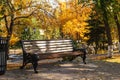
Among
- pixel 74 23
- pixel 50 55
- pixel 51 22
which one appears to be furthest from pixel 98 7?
pixel 74 23

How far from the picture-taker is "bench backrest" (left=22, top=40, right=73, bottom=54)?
41.0 ft

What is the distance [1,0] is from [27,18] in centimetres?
1155

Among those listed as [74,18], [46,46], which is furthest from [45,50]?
[74,18]

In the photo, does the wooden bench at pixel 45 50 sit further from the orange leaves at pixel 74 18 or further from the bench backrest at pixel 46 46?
the orange leaves at pixel 74 18

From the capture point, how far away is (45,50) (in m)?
13.5

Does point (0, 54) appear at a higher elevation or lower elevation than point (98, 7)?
lower

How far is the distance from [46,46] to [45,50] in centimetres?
23

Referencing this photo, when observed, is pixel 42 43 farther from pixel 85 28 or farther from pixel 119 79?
pixel 85 28

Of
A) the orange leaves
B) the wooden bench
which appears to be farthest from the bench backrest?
the orange leaves

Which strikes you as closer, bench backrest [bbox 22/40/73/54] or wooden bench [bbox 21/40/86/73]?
wooden bench [bbox 21/40/86/73]

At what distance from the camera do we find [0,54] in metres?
10.8

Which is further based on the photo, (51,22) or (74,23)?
(74,23)

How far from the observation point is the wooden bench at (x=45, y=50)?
1207 cm

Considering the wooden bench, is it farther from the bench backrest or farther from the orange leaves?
the orange leaves
